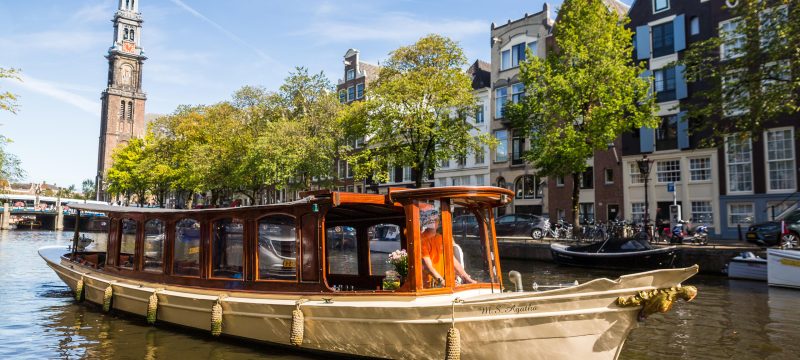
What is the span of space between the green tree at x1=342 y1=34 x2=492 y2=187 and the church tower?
9601cm

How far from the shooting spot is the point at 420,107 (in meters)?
29.0

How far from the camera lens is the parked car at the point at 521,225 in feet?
104

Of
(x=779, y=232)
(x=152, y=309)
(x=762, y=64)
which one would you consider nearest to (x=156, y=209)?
(x=152, y=309)

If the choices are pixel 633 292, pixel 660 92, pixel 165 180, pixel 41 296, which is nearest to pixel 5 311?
pixel 41 296

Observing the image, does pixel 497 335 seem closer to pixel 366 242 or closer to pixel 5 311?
pixel 366 242

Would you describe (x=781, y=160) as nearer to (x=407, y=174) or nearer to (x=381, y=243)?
(x=381, y=243)

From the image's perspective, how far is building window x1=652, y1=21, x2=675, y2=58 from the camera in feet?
109

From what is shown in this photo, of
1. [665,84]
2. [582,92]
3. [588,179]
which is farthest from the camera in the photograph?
[588,179]

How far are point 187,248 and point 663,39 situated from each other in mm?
31580

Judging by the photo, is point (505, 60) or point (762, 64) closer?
point (762, 64)

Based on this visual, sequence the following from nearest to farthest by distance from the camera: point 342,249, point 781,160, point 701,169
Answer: point 342,249, point 781,160, point 701,169

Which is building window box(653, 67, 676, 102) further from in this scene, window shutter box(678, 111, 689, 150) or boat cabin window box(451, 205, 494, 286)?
boat cabin window box(451, 205, 494, 286)

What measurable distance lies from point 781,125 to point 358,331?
93.5ft

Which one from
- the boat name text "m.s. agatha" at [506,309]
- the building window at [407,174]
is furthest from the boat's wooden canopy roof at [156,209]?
the building window at [407,174]
